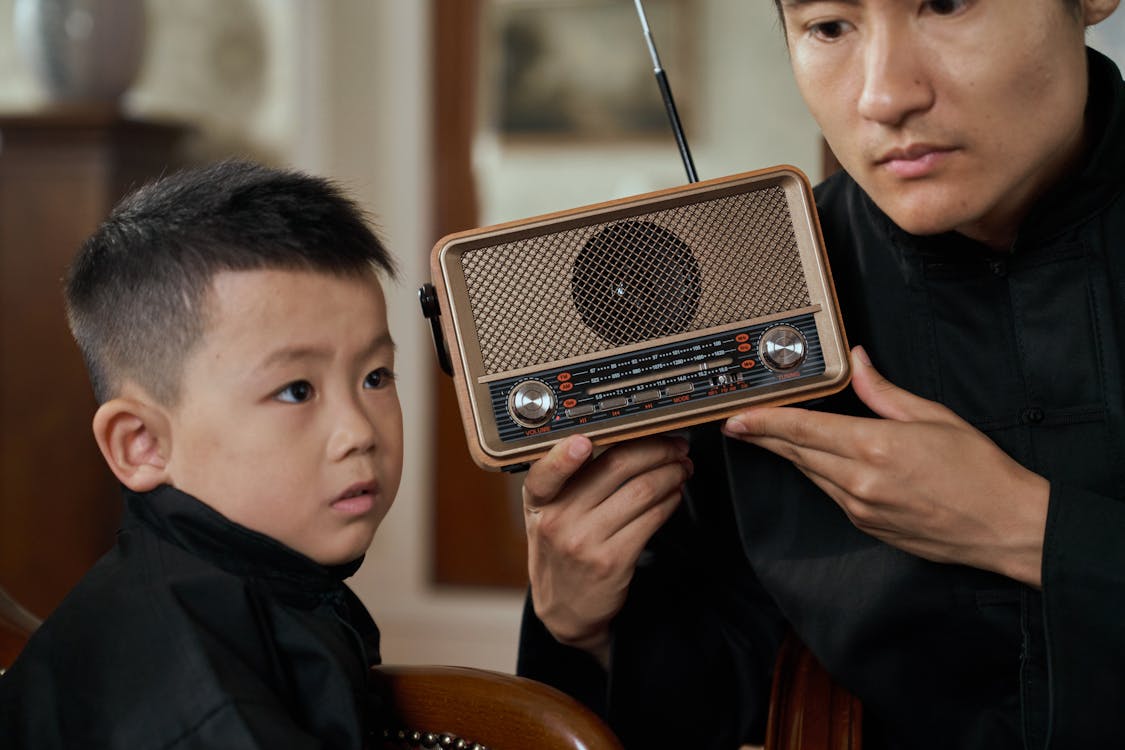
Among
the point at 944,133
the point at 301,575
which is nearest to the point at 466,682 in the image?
the point at 301,575

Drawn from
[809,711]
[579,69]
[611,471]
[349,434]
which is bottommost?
[809,711]

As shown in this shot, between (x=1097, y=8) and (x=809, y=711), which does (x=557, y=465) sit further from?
(x=1097, y=8)

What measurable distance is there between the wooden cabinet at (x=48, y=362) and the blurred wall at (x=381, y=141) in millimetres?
571

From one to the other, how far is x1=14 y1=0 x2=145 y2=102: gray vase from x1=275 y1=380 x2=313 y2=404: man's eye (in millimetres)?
2590

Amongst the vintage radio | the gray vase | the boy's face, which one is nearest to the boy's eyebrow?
the boy's face

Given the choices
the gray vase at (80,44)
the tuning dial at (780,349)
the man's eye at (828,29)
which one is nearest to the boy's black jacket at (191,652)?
the tuning dial at (780,349)

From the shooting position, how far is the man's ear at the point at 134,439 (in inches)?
40.3

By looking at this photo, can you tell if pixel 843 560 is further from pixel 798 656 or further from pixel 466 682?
pixel 466 682

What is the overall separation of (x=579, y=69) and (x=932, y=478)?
2.88 meters

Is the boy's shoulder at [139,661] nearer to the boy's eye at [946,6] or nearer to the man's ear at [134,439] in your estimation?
the man's ear at [134,439]

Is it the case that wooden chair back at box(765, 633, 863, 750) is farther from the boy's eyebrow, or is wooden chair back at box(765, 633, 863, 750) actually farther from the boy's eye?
the boy's eye

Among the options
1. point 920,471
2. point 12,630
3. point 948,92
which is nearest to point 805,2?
point 948,92

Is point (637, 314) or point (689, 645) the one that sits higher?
point (637, 314)

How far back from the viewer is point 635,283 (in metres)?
1.10
